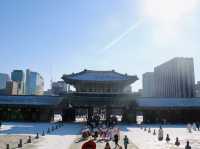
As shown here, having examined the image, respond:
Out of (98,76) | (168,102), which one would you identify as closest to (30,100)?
(98,76)

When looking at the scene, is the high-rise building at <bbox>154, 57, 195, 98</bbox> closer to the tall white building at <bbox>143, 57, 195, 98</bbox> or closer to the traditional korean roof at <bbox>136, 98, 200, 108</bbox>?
the tall white building at <bbox>143, 57, 195, 98</bbox>

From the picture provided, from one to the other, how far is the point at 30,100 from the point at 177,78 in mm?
105394

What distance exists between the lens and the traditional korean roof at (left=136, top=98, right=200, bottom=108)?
51.8m

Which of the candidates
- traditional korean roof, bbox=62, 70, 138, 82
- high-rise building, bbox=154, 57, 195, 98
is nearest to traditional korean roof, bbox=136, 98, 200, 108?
traditional korean roof, bbox=62, 70, 138, 82

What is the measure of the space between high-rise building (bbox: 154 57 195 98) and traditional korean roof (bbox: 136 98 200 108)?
8158 centimetres

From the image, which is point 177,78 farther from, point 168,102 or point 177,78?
point 168,102

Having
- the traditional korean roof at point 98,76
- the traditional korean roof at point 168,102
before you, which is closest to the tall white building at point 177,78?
the traditional korean roof at point 168,102

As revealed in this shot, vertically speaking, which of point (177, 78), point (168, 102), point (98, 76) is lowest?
point (168, 102)

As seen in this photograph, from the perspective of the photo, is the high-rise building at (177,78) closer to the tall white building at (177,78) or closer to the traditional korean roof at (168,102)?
the tall white building at (177,78)

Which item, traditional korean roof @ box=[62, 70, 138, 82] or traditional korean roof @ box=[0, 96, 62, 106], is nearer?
traditional korean roof @ box=[0, 96, 62, 106]

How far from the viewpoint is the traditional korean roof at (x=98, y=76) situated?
54562 mm

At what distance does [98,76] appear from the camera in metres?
56.7

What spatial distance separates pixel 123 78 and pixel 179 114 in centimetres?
1296

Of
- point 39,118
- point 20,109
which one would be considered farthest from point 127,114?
point 20,109
